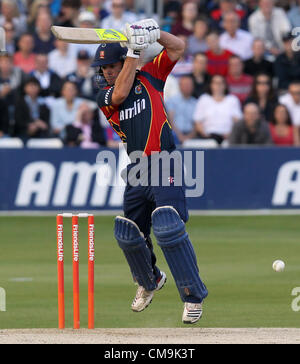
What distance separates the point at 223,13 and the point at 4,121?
16.6 feet

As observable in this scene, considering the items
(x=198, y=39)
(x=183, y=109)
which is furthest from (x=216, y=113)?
(x=198, y=39)

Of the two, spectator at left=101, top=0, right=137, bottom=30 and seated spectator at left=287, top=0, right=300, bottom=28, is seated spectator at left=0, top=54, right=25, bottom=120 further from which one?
seated spectator at left=287, top=0, right=300, bottom=28

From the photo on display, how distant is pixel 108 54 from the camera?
23.9ft

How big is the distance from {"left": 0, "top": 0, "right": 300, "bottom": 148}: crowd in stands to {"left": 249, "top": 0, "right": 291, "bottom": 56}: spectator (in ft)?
0.06

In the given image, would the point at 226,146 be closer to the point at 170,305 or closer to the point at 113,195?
the point at 113,195

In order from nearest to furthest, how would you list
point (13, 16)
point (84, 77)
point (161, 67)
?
point (161, 67) < point (84, 77) < point (13, 16)

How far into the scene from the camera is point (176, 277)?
7.25 metres

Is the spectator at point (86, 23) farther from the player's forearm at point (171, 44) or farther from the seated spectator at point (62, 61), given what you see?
the player's forearm at point (171, 44)

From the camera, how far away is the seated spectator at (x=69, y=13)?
56.7 ft

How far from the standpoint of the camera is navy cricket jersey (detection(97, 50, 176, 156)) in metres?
7.31

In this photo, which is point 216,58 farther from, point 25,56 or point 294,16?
point 25,56

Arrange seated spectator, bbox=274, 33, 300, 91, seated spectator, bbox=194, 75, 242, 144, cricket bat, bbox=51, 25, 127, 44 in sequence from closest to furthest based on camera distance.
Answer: cricket bat, bbox=51, 25, 127, 44 < seated spectator, bbox=194, 75, 242, 144 < seated spectator, bbox=274, 33, 300, 91

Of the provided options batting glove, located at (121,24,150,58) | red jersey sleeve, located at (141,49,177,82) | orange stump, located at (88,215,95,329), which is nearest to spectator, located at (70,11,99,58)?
red jersey sleeve, located at (141,49,177,82)

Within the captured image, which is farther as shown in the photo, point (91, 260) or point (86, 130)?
point (86, 130)
